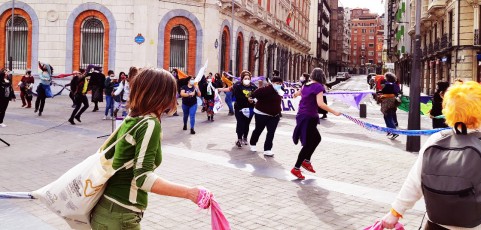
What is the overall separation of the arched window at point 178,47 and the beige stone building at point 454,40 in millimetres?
16569

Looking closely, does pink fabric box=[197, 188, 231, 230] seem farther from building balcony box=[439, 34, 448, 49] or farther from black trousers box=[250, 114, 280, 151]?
Result: building balcony box=[439, 34, 448, 49]

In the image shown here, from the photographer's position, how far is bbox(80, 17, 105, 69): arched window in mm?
26516

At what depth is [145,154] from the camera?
254 centimetres

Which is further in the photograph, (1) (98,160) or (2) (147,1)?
(2) (147,1)

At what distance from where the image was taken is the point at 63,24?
1030 inches

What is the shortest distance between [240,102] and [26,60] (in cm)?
1966

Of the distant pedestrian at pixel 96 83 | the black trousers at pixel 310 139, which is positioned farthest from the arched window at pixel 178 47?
the black trousers at pixel 310 139

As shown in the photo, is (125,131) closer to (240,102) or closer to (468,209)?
(468,209)

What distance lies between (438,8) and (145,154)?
116 feet

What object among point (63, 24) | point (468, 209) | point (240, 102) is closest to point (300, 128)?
point (240, 102)

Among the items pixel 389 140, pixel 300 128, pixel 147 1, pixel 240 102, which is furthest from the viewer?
pixel 147 1

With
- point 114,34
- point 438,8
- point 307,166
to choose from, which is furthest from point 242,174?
point 438,8

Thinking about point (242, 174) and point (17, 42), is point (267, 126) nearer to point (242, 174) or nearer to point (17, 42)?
point (242, 174)

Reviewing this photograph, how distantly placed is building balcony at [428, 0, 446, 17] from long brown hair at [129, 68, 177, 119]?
3401 cm
